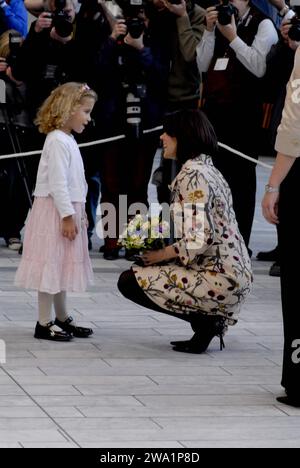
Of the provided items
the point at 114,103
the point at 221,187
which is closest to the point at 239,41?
the point at 114,103

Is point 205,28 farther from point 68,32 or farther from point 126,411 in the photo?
point 126,411

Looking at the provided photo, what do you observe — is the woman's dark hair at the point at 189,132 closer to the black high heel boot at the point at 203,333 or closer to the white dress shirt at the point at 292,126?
the black high heel boot at the point at 203,333

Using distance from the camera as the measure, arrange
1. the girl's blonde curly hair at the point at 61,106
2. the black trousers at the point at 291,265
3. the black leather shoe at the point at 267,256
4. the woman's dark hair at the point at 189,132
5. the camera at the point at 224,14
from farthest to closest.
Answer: the black leather shoe at the point at 267,256
the camera at the point at 224,14
the girl's blonde curly hair at the point at 61,106
the woman's dark hair at the point at 189,132
the black trousers at the point at 291,265

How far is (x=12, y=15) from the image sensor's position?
11.2 metres

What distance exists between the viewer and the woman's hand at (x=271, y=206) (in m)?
6.25

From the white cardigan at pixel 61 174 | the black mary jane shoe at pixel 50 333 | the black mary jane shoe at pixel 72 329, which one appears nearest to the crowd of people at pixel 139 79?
the white cardigan at pixel 61 174

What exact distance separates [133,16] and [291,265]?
431 cm

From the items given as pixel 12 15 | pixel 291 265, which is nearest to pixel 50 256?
pixel 291 265

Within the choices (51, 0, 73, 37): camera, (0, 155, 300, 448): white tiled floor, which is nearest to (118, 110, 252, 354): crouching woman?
(0, 155, 300, 448): white tiled floor

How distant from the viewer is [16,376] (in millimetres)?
6809

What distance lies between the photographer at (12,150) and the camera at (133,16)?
2.94 ft

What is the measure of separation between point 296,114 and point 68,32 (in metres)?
4.38

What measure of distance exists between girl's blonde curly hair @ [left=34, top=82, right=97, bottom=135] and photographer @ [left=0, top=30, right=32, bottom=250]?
9.37 ft

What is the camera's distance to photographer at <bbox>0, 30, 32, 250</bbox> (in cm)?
1059
